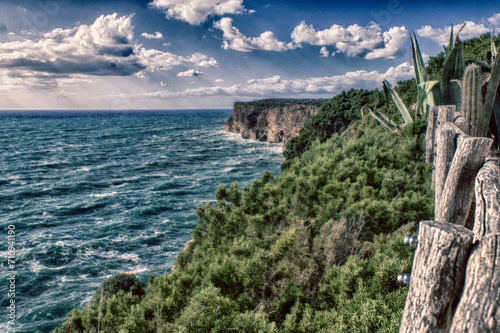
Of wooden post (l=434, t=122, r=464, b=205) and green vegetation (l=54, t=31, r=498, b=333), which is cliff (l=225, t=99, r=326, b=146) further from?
wooden post (l=434, t=122, r=464, b=205)

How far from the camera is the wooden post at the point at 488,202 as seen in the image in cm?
229

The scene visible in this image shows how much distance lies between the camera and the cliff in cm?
6450

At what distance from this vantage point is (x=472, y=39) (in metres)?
18.6

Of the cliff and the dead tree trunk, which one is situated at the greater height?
the cliff

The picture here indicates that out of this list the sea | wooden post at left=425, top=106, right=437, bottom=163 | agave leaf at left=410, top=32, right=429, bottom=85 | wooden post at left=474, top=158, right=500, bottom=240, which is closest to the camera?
wooden post at left=474, top=158, right=500, bottom=240

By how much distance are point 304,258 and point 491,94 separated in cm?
508

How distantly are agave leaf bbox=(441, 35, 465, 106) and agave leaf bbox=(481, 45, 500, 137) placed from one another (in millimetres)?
2239

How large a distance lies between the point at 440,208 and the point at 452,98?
6.75 metres

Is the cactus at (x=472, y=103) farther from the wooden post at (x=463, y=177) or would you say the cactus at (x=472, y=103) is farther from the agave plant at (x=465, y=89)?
the wooden post at (x=463, y=177)

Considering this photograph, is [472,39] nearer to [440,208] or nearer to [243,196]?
[243,196]

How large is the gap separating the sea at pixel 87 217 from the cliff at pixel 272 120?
12.3 metres

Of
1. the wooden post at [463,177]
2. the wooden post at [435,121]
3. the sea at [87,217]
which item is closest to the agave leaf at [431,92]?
the wooden post at [435,121]

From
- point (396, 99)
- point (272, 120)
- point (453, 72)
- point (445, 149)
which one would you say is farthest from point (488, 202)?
point (272, 120)

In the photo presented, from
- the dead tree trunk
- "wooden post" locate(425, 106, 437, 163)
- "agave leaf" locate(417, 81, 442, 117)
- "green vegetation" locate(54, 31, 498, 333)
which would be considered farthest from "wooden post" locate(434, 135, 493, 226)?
"agave leaf" locate(417, 81, 442, 117)
